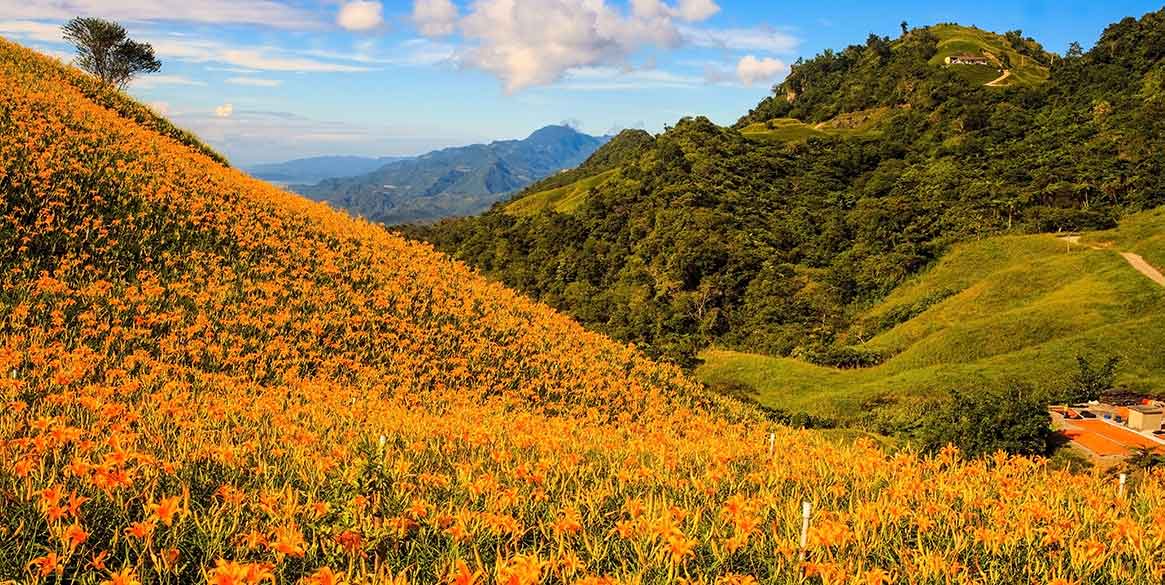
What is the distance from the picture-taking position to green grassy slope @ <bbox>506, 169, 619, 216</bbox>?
123 metres

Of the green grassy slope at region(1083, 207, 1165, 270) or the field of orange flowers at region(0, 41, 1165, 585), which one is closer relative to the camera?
the field of orange flowers at region(0, 41, 1165, 585)

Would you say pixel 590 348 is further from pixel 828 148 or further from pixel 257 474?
pixel 828 148

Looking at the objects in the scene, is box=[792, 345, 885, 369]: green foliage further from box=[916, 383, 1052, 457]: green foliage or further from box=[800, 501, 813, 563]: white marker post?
box=[800, 501, 813, 563]: white marker post

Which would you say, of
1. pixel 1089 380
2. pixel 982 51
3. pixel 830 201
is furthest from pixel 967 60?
pixel 1089 380

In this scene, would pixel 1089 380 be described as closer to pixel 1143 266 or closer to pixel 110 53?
pixel 1143 266

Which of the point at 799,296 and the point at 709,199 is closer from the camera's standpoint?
the point at 799,296

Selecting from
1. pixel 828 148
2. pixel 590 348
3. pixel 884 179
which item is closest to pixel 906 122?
pixel 828 148

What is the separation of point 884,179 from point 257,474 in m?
108

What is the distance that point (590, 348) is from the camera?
15062mm

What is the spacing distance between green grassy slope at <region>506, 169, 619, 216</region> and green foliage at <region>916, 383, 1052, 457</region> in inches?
3576

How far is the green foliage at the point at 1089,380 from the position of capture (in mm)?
39656

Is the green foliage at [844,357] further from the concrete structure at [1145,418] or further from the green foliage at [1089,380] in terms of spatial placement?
the concrete structure at [1145,418]

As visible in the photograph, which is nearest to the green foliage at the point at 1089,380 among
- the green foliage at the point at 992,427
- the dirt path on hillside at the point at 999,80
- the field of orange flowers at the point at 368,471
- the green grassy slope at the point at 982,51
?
the green foliage at the point at 992,427

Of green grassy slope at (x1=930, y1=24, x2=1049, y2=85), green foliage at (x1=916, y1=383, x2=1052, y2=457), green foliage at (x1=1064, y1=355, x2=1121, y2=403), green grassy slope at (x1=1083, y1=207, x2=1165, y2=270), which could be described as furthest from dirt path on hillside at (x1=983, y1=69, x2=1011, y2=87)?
green foliage at (x1=916, y1=383, x2=1052, y2=457)
